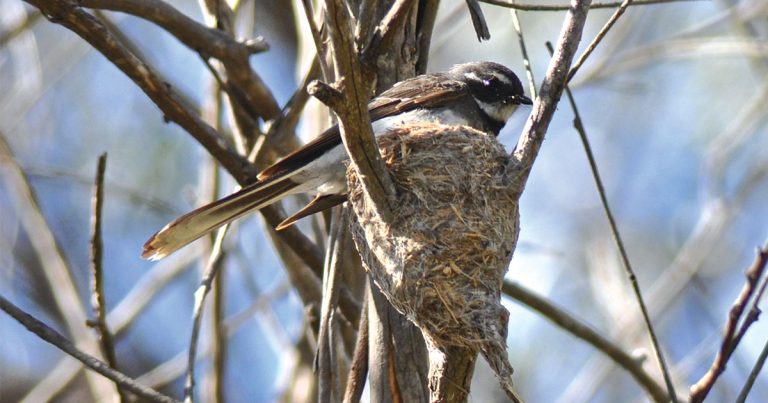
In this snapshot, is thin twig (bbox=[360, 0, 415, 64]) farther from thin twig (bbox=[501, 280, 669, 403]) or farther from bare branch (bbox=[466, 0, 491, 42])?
thin twig (bbox=[501, 280, 669, 403])

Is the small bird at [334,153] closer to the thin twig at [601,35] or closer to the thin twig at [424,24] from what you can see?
the thin twig at [424,24]

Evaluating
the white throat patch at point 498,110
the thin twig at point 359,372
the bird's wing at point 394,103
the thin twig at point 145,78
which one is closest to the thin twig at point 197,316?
the thin twig at point 145,78

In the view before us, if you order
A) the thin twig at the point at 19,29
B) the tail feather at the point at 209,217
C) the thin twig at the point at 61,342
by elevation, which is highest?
the thin twig at the point at 19,29

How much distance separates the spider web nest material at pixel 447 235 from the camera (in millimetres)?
3139

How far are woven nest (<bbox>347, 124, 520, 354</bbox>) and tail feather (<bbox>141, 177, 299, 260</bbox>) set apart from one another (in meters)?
0.43

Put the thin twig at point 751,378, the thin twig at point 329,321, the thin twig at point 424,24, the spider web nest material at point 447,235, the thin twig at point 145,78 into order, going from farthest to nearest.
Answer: the thin twig at point 424,24, the thin twig at point 145,78, the thin twig at point 329,321, the spider web nest material at point 447,235, the thin twig at point 751,378

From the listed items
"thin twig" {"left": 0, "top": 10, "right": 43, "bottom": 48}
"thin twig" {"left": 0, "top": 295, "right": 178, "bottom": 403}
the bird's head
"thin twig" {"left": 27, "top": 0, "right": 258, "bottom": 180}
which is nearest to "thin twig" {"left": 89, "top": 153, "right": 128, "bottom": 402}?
"thin twig" {"left": 0, "top": 295, "right": 178, "bottom": 403}

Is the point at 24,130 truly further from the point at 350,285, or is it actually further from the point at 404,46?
the point at 404,46

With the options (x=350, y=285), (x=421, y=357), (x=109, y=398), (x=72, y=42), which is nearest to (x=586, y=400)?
(x=350, y=285)

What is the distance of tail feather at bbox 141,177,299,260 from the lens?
3764 millimetres

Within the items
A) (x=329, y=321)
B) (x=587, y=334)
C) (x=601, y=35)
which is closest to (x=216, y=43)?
(x=329, y=321)

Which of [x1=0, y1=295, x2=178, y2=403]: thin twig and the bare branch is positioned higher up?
the bare branch

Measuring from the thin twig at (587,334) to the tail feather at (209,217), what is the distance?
4.26 ft

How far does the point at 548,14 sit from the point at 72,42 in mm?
4436
